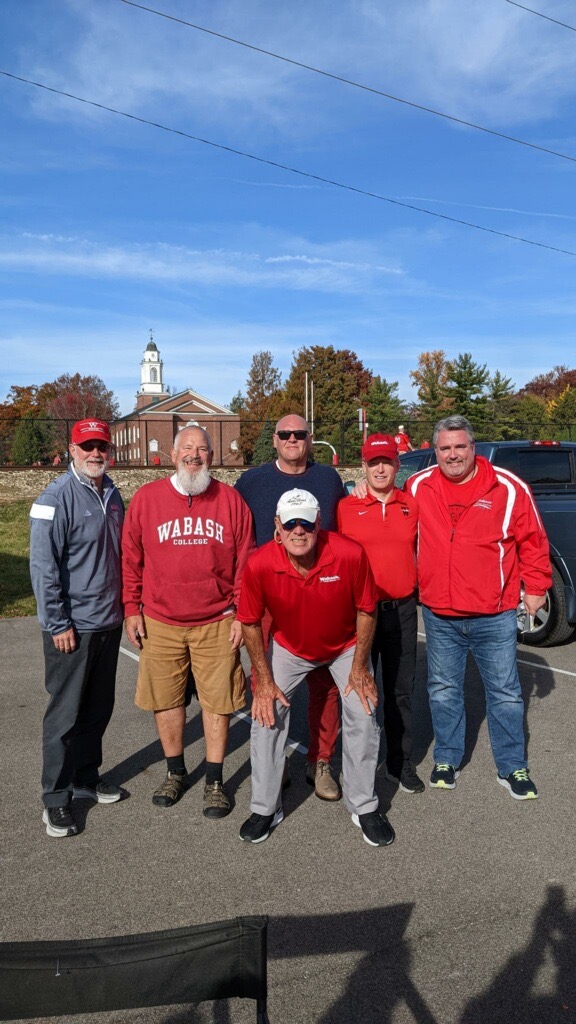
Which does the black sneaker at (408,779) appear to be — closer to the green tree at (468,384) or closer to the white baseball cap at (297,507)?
the white baseball cap at (297,507)

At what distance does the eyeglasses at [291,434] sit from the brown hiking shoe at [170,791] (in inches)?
77.6

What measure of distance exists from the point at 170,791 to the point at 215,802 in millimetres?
301

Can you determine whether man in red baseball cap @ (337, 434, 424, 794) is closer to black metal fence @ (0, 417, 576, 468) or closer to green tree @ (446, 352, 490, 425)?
black metal fence @ (0, 417, 576, 468)

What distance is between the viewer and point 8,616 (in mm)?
9969

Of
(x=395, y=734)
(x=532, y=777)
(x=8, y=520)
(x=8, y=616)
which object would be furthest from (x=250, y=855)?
(x=8, y=520)

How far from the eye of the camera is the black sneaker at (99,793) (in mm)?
4305

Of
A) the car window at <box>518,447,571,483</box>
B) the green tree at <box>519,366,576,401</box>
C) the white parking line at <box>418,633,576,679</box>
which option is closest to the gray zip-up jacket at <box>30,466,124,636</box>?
the white parking line at <box>418,633,576,679</box>

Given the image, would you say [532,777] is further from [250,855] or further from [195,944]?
[195,944]

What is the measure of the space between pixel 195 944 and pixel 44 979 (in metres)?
0.26

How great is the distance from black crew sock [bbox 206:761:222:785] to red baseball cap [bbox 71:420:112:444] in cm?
183

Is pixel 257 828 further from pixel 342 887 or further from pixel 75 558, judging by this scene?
pixel 75 558

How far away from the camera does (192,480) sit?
160 inches

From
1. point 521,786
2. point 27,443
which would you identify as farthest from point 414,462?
point 27,443

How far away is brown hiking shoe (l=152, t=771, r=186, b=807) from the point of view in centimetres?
423
